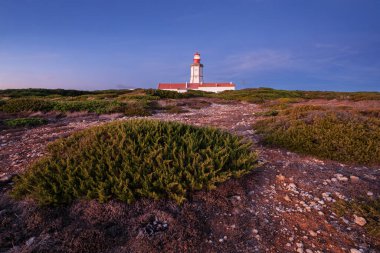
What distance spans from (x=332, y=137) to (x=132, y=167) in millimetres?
6007

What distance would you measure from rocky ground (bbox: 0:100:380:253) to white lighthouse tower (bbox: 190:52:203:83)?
101m

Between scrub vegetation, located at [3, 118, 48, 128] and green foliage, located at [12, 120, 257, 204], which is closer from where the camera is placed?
green foliage, located at [12, 120, 257, 204]

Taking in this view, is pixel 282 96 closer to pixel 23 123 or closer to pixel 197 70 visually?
pixel 23 123

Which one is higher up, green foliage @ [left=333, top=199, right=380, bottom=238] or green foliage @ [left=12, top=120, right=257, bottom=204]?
green foliage @ [left=12, top=120, right=257, bottom=204]

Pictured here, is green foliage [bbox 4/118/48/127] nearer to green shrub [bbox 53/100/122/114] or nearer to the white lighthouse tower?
green shrub [bbox 53/100/122/114]

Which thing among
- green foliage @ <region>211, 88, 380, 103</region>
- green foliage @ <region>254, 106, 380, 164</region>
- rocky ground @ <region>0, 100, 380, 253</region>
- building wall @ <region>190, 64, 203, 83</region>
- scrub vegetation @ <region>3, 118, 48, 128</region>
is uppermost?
building wall @ <region>190, 64, 203, 83</region>

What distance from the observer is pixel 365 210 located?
4.17 meters

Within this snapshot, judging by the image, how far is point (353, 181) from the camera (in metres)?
5.34

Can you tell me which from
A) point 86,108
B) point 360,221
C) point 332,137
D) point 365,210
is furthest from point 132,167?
point 86,108

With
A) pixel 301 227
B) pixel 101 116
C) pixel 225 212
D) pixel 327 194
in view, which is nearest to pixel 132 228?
pixel 225 212

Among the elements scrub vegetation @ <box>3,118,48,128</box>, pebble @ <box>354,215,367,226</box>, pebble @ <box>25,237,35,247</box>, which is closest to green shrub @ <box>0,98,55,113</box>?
scrub vegetation @ <box>3,118,48,128</box>

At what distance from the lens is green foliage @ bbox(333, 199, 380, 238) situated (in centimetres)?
377

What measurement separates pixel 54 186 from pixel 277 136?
6.43 meters

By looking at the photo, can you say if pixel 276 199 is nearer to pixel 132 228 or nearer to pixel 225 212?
pixel 225 212
